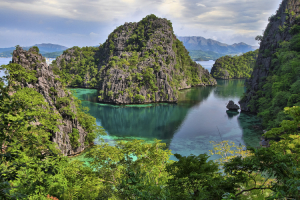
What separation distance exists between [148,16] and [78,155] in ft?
251

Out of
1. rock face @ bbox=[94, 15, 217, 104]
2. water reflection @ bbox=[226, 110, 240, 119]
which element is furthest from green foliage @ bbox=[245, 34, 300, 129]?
rock face @ bbox=[94, 15, 217, 104]

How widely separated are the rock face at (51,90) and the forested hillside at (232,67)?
110699 mm

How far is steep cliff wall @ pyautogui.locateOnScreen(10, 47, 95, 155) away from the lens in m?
24.6

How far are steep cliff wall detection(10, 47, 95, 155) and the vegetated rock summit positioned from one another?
32.1 m

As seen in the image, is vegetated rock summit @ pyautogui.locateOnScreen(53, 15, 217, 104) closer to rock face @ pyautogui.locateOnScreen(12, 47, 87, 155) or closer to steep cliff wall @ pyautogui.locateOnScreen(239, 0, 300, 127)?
steep cliff wall @ pyautogui.locateOnScreen(239, 0, 300, 127)

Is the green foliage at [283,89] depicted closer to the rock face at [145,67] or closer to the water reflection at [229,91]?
the water reflection at [229,91]

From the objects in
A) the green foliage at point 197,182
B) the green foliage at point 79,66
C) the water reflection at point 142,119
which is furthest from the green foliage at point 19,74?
the green foliage at point 79,66

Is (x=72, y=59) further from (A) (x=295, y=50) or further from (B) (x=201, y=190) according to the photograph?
(B) (x=201, y=190)

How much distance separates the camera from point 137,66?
65.1 metres

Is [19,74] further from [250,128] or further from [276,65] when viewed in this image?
[276,65]

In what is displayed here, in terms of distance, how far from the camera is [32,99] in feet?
67.2

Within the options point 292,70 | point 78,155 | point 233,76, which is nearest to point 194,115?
point 292,70

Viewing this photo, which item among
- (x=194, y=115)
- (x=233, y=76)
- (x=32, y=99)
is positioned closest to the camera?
(x=32, y=99)

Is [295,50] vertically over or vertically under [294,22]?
under
